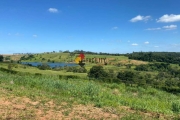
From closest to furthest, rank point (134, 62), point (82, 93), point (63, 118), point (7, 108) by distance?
point (63, 118)
point (7, 108)
point (82, 93)
point (134, 62)

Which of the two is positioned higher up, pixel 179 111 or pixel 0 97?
pixel 0 97

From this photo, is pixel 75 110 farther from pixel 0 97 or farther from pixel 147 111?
pixel 0 97

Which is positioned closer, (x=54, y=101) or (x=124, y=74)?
(x=54, y=101)

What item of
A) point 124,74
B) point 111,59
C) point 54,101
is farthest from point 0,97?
point 111,59

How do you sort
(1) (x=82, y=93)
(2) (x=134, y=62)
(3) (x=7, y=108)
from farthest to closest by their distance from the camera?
1. (2) (x=134, y=62)
2. (1) (x=82, y=93)
3. (3) (x=7, y=108)

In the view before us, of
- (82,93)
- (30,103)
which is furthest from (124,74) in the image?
(30,103)

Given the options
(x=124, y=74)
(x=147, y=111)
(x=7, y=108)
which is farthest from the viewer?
(x=124, y=74)

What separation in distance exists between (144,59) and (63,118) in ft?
483

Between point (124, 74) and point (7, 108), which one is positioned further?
point (124, 74)

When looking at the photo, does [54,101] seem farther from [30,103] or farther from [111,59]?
[111,59]

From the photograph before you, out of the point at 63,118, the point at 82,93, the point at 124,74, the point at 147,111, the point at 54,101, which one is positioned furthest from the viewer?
the point at 124,74

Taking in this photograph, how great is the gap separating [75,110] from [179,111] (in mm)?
5056

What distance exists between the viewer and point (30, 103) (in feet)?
30.1

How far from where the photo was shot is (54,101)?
9.74 m
